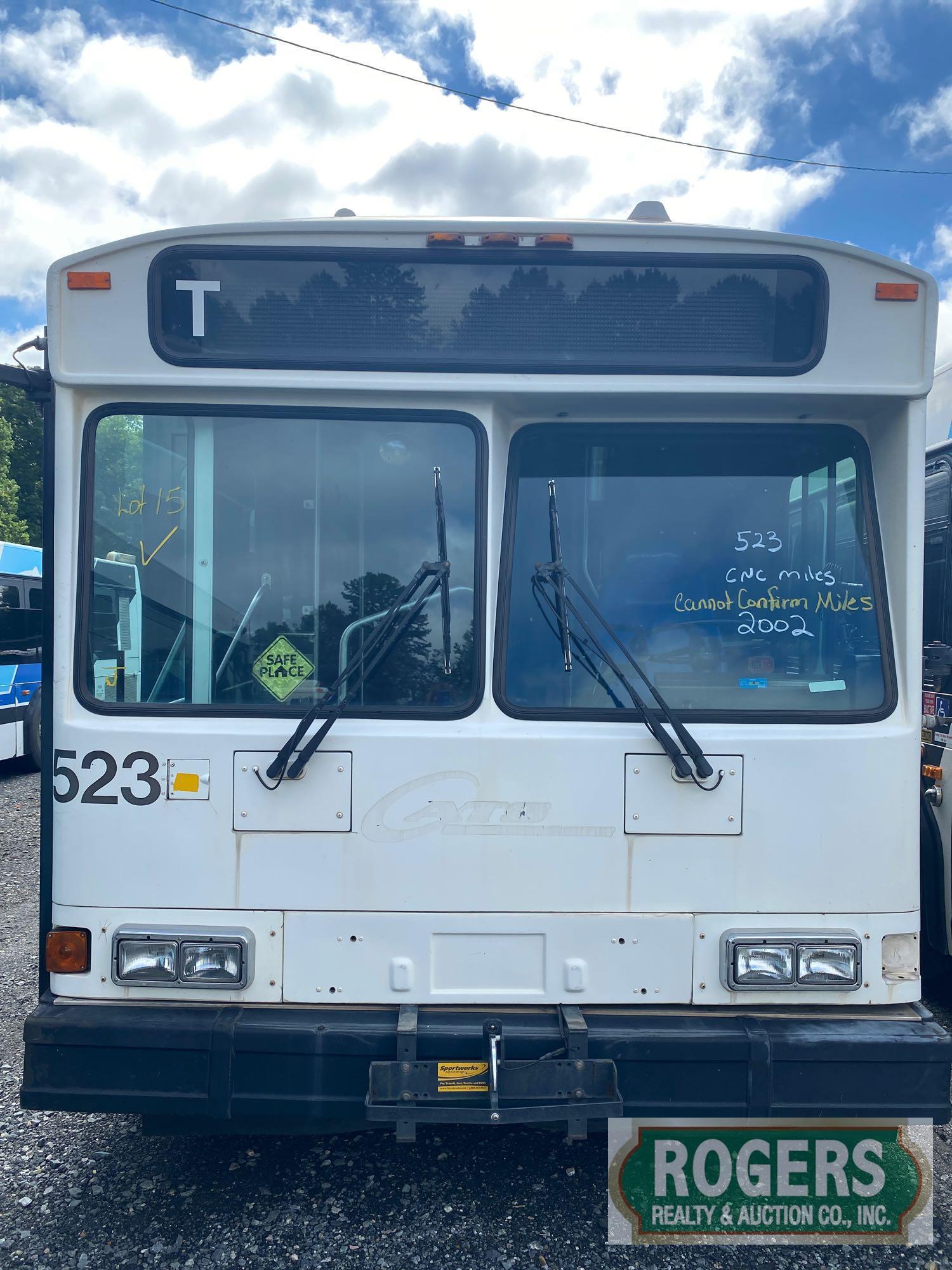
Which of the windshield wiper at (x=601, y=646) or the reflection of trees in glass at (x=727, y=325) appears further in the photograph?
the reflection of trees in glass at (x=727, y=325)

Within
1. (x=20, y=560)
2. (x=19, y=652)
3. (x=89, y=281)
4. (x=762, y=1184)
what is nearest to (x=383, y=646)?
(x=89, y=281)

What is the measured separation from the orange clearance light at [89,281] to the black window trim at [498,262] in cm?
13

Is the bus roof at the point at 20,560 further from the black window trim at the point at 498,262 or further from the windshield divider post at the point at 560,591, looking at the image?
the windshield divider post at the point at 560,591

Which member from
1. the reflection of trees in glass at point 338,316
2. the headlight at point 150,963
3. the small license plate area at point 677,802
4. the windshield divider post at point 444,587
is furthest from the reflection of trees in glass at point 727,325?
the headlight at point 150,963

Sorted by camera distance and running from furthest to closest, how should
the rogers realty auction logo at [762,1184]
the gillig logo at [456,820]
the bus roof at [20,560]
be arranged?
the bus roof at [20,560], the rogers realty auction logo at [762,1184], the gillig logo at [456,820]

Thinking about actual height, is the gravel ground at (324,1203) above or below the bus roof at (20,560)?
below

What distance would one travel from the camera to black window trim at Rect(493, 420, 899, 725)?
2.77 metres

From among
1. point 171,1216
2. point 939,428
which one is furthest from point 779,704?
point 939,428

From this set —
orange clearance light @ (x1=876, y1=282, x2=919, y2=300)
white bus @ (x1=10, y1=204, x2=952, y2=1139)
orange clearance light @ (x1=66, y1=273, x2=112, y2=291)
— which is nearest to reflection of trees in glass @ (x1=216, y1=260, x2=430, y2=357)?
white bus @ (x1=10, y1=204, x2=952, y2=1139)

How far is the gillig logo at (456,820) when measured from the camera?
8.91ft

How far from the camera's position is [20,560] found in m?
12.5

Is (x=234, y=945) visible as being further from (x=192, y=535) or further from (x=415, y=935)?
(x=192, y=535)

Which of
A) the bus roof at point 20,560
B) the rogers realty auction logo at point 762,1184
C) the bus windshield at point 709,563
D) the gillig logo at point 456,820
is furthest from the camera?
the bus roof at point 20,560

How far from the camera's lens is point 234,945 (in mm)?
2717
